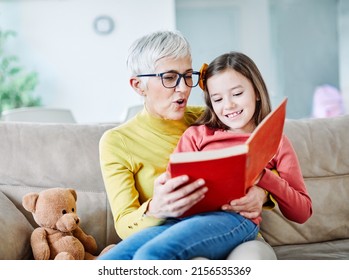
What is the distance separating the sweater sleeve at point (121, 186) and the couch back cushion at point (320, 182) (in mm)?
669

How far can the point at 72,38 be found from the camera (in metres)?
6.06

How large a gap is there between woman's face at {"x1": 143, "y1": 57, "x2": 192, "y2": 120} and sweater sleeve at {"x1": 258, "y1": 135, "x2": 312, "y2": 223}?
33cm

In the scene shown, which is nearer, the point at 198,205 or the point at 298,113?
the point at 198,205

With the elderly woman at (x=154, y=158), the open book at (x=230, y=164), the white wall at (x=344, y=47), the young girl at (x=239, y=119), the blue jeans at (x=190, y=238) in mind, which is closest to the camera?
the open book at (x=230, y=164)

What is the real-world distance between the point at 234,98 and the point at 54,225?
2.34ft

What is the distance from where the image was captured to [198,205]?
4.64 feet

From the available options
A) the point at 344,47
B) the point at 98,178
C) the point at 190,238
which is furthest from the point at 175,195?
the point at 344,47

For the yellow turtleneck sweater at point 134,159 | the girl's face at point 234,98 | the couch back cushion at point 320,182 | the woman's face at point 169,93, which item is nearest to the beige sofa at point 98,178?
the couch back cushion at point 320,182

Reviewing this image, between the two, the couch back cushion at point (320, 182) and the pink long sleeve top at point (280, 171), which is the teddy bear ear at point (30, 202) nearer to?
the pink long sleeve top at point (280, 171)

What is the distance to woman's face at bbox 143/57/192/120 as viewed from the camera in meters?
1.69

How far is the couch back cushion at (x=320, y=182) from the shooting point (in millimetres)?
2111
